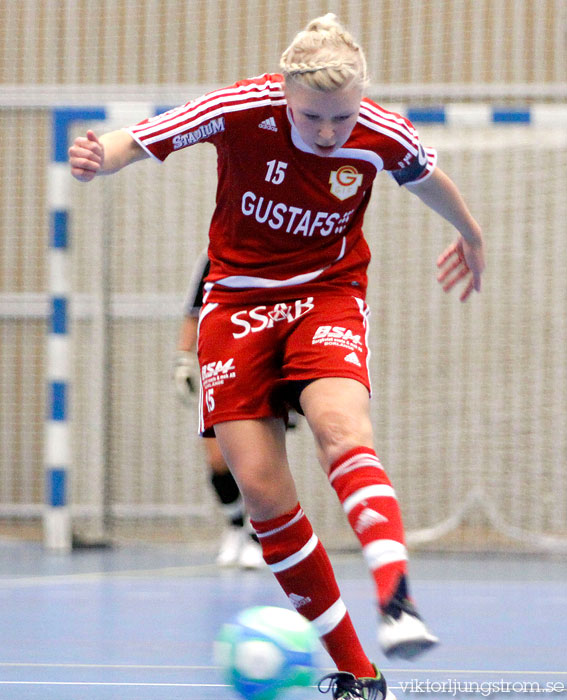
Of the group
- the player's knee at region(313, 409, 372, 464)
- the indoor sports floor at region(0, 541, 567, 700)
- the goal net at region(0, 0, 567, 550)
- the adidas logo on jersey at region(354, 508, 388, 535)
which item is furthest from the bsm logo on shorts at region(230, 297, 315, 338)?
the goal net at region(0, 0, 567, 550)

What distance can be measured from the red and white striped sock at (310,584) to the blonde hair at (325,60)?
0.96 m

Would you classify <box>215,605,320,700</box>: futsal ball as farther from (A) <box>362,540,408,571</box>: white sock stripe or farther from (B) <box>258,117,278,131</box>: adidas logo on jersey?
(B) <box>258,117,278,131</box>: adidas logo on jersey

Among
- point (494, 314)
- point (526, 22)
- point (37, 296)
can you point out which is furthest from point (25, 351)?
Result: point (526, 22)

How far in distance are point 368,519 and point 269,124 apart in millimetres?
960

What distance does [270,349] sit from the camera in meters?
2.71

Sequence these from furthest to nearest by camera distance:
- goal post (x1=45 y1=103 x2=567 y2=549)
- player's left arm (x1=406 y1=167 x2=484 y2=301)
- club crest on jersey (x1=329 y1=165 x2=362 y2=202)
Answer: goal post (x1=45 y1=103 x2=567 y2=549) < player's left arm (x1=406 y1=167 x2=484 y2=301) < club crest on jersey (x1=329 y1=165 x2=362 y2=202)

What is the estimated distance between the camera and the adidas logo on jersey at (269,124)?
8.89ft

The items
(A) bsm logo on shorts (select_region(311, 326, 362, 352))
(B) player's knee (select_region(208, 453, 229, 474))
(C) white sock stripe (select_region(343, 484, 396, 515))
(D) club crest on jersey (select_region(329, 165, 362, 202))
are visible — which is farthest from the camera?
(B) player's knee (select_region(208, 453, 229, 474))

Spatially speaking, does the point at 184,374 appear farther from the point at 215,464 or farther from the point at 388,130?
the point at 388,130

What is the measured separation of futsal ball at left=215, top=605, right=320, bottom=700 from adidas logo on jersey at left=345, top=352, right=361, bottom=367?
1.98 feet

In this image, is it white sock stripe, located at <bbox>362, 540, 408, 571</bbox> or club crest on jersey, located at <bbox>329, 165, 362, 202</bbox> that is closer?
white sock stripe, located at <bbox>362, 540, 408, 571</bbox>

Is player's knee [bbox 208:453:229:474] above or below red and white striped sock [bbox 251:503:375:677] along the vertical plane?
below

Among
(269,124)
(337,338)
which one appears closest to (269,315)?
(337,338)

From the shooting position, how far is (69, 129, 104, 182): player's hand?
252 centimetres
